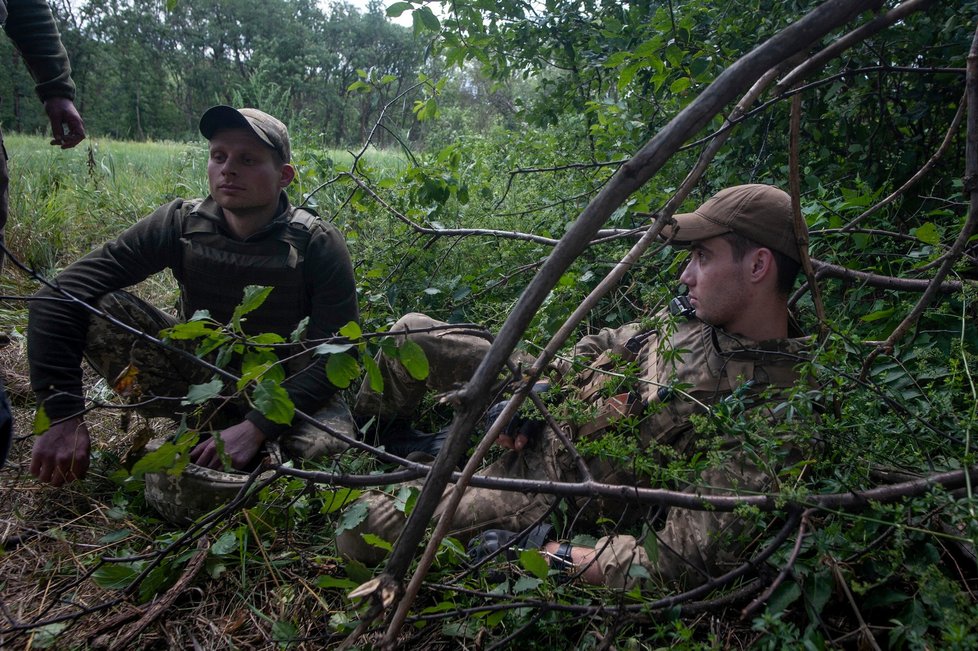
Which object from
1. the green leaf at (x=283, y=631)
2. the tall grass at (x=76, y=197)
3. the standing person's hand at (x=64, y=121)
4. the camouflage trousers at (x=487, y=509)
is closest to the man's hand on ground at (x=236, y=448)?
the camouflage trousers at (x=487, y=509)

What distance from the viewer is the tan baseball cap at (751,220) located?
2109mm

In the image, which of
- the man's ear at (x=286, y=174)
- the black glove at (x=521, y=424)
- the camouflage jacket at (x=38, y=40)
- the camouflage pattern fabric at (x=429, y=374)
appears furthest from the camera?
the man's ear at (x=286, y=174)

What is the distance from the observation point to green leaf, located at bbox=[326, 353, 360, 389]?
1.43 metres

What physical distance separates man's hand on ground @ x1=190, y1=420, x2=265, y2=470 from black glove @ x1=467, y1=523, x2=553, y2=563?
951 millimetres

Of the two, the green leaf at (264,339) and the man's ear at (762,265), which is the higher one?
the green leaf at (264,339)

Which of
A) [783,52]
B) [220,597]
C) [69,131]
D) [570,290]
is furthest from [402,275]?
[783,52]

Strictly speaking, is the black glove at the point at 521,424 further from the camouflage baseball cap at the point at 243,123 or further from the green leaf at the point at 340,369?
the camouflage baseball cap at the point at 243,123

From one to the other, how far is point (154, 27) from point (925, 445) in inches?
1453

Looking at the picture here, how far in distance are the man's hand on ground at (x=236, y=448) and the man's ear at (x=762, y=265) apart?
1.86 m

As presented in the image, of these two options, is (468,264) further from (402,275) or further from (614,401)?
(614,401)

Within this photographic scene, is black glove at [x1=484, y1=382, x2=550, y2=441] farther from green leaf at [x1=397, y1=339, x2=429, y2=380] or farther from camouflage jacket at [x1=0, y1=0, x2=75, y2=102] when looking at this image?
camouflage jacket at [x1=0, y1=0, x2=75, y2=102]

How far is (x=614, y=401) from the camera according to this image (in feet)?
6.89

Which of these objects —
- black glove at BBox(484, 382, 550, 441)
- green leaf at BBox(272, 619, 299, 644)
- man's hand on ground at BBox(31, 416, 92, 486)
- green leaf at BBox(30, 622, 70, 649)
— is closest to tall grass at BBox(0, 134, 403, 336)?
man's hand on ground at BBox(31, 416, 92, 486)

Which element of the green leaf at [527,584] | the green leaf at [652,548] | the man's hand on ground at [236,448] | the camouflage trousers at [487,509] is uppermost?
the green leaf at [652,548]
